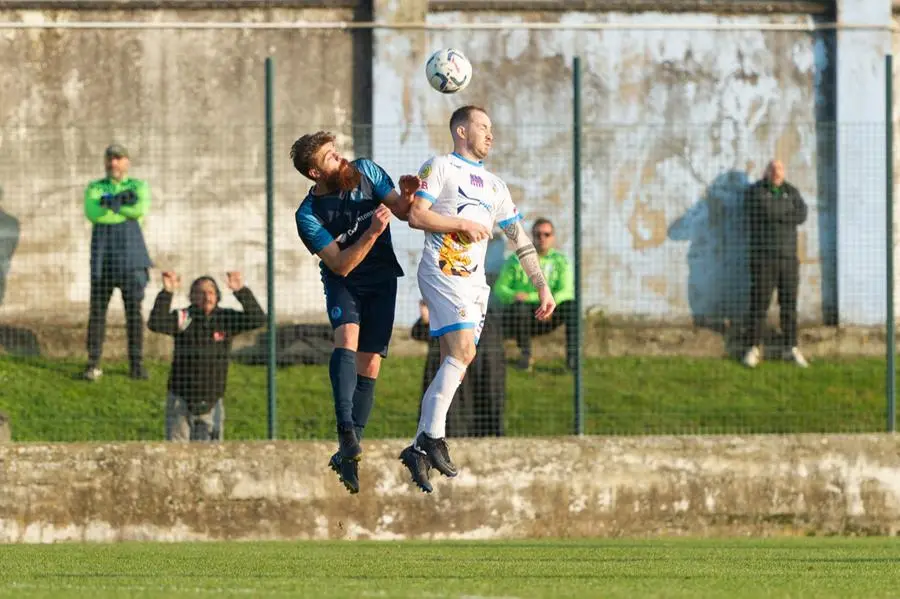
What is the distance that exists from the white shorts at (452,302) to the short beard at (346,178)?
64cm

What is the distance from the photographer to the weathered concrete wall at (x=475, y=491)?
1443 cm

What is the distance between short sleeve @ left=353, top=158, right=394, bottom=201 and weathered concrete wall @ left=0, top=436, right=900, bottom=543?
433 cm

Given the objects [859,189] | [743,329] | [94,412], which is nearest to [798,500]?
[743,329]

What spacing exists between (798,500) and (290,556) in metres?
4.75

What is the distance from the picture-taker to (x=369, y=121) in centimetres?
1934

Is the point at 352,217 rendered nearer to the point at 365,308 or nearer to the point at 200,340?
the point at 365,308

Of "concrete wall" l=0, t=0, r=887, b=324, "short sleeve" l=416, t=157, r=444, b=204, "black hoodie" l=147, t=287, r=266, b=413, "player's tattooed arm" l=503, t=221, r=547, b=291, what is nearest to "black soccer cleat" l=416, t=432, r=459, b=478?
"player's tattooed arm" l=503, t=221, r=547, b=291

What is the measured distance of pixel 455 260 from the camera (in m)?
10.5

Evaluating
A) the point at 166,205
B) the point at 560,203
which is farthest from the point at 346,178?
the point at 560,203

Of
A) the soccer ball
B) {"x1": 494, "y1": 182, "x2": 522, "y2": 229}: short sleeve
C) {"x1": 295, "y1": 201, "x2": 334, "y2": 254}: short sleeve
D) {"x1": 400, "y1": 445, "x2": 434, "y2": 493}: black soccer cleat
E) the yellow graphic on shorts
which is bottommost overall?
{"x1": 400, "y1": 445, "x2": 434, "y2": 493}: black soccer cleat

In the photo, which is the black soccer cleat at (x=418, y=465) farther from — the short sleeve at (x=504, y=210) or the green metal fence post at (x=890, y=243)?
the green metal fence post at (x=890, y=243)

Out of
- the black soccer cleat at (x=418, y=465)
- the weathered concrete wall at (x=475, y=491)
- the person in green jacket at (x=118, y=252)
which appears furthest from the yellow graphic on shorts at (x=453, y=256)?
the person in green jacket at (x=118, y=252)

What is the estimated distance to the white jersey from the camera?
10391 millimetres

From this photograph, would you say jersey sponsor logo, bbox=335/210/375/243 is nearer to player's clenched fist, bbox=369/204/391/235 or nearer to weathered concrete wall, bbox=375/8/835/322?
player's clenched fist, bbox=369/204/391/235
